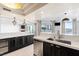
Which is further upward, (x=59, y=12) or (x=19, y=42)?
(x=59, y=12)

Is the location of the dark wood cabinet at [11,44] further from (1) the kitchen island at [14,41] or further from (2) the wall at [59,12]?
(2) the wall at [59,12]

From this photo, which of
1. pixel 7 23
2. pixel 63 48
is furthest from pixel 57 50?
pixel 7 23

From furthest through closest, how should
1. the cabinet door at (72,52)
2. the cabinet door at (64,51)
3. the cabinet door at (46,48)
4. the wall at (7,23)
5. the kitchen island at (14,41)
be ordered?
1. the kitchen island at (14,41)
2. the wall at (7,23)
3. the cabinet door at (46,48)
4. the cabinet door at (64,51)
5. the cabinet door at (72,52)

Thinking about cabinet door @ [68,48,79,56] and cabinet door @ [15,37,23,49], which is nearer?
cabinet door @ [68,48,79,56]

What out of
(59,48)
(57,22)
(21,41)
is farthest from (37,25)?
(21,41)

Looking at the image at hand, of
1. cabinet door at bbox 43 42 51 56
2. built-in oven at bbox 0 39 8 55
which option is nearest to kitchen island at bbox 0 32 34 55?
built-in oven at bbox 0 39 8 55

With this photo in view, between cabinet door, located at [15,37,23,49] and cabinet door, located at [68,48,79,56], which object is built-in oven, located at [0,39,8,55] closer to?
cabinet door, located at [15,37,23,49]

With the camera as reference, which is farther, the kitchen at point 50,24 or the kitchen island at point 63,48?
the kitchen at point 50,24

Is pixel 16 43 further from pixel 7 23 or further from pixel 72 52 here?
pixel 72 52

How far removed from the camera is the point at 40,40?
3.46 m

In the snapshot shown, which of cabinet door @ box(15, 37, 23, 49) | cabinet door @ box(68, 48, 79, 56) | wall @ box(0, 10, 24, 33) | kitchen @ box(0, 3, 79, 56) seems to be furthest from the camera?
cabinet door @ box(15, 37, 23, 49)

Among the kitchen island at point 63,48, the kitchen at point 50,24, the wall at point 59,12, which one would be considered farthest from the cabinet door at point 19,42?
the wall at point 59,12

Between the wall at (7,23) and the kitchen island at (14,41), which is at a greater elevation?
the wall at (7,23)

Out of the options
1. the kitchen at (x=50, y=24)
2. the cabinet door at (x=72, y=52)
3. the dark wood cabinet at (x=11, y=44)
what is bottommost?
the dark wood cabinet at (x=11, y=44)
